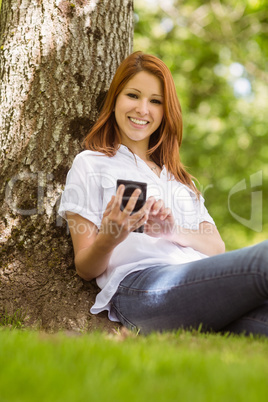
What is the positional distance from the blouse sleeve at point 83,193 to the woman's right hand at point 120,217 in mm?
387

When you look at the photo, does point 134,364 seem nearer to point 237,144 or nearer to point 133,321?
point 133,321

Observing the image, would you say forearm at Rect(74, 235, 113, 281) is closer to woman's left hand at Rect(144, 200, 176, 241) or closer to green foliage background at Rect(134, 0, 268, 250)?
woman's left hand at Rect(144, 200, 176, 241)

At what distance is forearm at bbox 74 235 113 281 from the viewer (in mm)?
2803

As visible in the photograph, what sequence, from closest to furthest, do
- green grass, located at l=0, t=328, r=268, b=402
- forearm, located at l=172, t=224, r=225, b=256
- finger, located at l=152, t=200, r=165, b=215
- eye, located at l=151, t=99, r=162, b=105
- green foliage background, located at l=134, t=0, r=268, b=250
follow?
green grass, located at l=0, t=328, r=268, b=402 → finger, located at l=152, t=200, r=165, b=215 → forearm, located at l=172, t=224, r=225, b=256 → eye, located at l=151, t=99, r=162, b=105 → green foliage background, located at l=134, t=0, r=268, b=250

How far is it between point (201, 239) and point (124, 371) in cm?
183

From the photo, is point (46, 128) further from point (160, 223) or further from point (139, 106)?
point (160, 223)

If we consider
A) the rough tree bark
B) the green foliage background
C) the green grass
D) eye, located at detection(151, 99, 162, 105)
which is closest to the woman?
eye, located at detection(151, 99, 162, 105)

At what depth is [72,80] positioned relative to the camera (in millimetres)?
3652

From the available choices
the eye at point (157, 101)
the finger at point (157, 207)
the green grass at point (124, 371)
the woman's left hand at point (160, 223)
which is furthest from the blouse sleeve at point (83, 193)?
the green grass at point (124, 371)

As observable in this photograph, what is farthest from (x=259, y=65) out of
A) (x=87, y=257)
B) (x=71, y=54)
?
(x=87, y=257)

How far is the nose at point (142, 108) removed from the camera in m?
3.42

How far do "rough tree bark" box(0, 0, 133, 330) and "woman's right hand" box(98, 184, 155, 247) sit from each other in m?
0.79

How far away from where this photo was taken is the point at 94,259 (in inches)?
116

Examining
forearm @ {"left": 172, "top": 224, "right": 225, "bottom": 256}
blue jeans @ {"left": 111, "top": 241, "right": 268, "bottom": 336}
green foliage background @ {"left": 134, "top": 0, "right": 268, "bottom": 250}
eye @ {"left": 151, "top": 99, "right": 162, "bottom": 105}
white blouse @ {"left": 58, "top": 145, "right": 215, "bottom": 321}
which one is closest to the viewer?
blue jeans @ {"left": 111, "top": 241, "right": 268, "bottom": 336}
